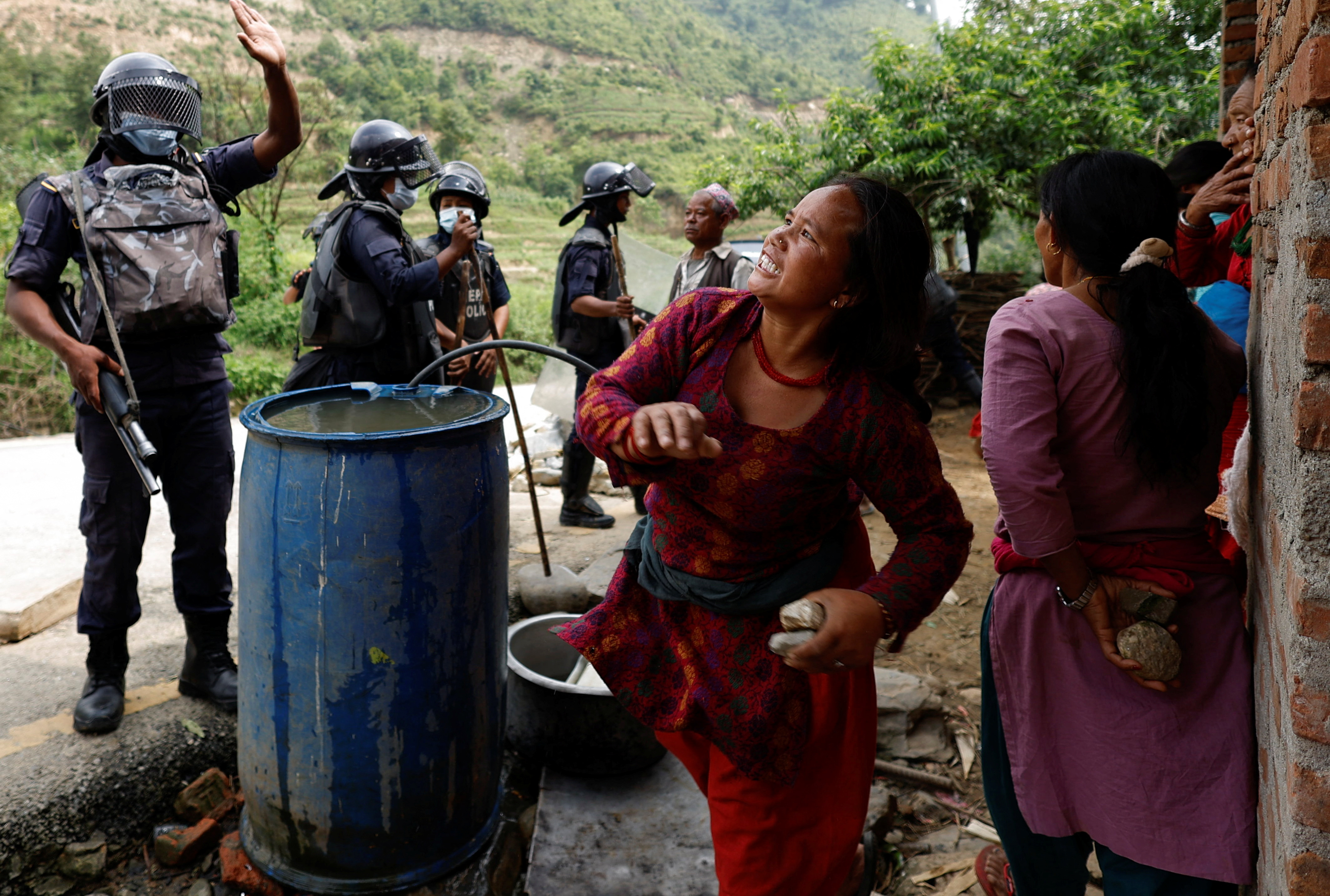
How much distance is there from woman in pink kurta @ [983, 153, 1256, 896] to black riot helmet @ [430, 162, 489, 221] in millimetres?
3255

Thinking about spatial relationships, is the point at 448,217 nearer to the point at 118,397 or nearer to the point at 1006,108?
the point at 118,397

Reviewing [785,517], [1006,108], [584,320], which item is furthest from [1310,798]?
[1006,108]

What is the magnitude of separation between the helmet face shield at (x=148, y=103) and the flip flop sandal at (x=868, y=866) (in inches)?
111

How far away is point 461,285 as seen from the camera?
4172 mm

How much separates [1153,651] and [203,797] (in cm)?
255

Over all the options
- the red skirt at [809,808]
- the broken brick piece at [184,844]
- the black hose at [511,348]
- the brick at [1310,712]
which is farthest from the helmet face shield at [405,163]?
the brick at [1310,712]

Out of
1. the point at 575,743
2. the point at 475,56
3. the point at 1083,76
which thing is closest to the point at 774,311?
the point at 575,743

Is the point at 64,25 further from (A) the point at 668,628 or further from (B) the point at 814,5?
(B) the point at 814,5

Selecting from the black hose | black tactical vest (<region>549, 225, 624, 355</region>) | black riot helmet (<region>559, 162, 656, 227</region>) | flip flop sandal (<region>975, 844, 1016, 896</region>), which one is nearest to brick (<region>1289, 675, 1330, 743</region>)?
flip flop sandal (<region>975, 844, 1016, 896</region>)

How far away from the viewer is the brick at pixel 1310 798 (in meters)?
1.12

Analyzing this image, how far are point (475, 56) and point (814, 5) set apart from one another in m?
32.5

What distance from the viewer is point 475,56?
43.2 metres

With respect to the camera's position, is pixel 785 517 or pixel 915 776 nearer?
pixel 785 517

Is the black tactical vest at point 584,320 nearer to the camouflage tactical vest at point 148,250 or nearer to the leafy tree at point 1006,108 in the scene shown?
the camouflage tactical vest at point 148,250
